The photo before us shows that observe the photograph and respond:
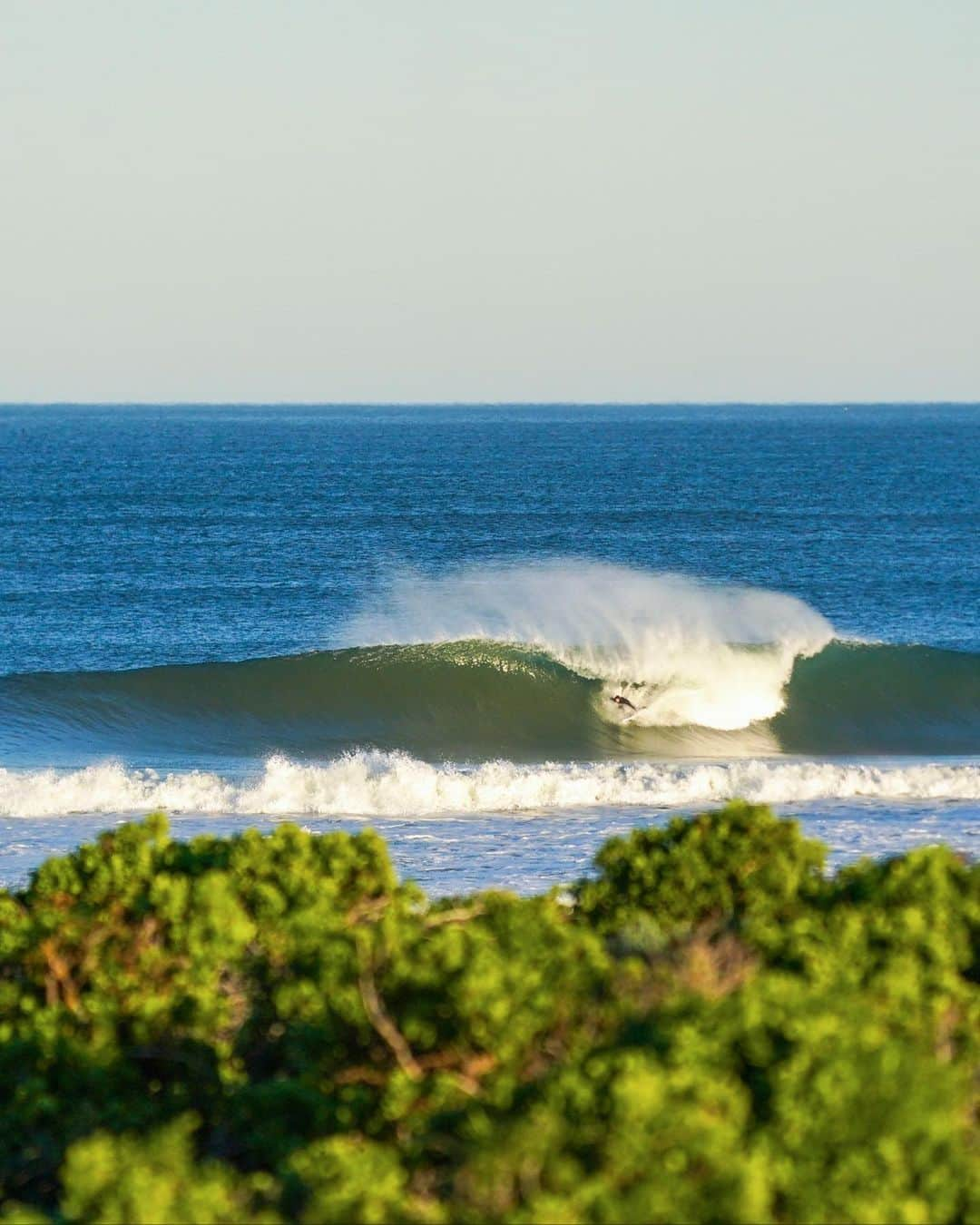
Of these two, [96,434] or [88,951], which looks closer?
[88,951]

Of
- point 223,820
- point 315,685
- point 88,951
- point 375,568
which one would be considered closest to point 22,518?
point 375,568

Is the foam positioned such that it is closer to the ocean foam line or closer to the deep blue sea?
the deep blue sea

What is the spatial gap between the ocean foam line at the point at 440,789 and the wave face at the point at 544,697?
247 inches

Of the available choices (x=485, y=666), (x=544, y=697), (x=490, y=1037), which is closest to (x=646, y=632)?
(x=485, y=666)

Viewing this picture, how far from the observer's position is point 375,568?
60.2m

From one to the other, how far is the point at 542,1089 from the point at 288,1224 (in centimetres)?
125

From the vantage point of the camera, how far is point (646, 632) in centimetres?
3978

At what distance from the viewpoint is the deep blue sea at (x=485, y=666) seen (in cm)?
2491

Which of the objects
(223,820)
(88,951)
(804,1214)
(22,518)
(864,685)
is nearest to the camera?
(804,1214)

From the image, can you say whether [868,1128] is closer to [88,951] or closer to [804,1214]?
[804,1214]

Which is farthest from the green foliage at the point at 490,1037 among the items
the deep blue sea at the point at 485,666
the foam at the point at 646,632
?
the foam at the point at 646,632

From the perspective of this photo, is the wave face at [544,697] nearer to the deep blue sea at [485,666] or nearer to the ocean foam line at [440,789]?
the deep blue sea at [485,666]

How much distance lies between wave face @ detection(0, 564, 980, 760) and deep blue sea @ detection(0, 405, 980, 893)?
89 mm

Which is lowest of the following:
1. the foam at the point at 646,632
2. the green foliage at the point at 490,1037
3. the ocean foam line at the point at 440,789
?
the ocean foam line at the point at 440,789
